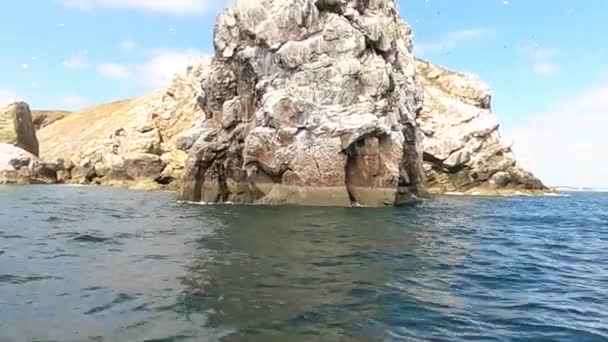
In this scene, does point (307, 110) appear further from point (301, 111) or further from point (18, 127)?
point (18, 127)

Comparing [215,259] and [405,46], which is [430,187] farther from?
[215,259]

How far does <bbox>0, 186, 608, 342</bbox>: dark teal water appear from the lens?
32.9 feet

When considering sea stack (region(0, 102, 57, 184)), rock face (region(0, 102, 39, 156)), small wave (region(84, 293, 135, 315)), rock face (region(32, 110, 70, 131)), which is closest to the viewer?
small wave (region(84, 293, 135, 315))

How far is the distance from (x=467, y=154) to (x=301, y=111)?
47.4 m

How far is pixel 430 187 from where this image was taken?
81312mm

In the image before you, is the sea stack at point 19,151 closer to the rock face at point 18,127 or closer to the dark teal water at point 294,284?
the rock face at point 18,127

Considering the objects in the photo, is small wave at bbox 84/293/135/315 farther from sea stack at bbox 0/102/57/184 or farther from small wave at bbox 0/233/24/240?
sea stack at bbox 0/102/57/184

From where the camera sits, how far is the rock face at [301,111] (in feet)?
139

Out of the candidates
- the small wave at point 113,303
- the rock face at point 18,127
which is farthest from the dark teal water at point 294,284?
the rock face at point 18,127

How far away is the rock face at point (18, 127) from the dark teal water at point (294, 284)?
84.5m

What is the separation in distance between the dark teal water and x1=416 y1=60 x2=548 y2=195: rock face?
55.8 metres

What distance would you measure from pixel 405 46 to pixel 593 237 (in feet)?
135

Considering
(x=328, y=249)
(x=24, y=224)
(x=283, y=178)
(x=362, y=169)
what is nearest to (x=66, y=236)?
(x=24, y=224)

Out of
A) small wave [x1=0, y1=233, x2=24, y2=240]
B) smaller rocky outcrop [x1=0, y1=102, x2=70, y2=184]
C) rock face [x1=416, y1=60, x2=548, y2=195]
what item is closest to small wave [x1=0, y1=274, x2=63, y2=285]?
small wave [x1=0, y1=233, x2=24, y2=240]
